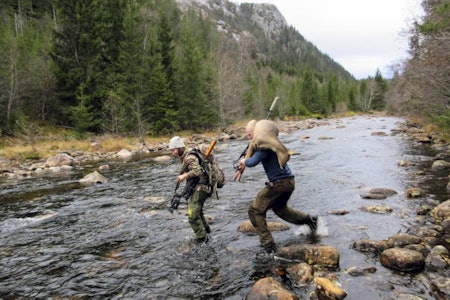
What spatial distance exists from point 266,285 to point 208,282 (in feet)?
4.19

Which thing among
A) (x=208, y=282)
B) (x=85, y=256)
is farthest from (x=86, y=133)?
(x=208, y=282)

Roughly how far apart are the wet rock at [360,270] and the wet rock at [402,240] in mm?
1124

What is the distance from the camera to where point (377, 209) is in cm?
942

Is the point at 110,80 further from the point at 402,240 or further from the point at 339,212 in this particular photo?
the point at 402,240

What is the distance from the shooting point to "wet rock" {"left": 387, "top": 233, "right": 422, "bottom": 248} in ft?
22.2

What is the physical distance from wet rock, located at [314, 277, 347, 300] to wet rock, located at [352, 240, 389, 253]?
6.61 ft

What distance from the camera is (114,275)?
6609mm

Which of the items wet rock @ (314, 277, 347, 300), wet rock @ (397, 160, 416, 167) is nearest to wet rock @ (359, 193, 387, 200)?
wet rock @ (397, 160, 416, 167)

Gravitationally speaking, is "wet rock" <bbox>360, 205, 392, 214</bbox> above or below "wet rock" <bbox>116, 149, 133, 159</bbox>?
above

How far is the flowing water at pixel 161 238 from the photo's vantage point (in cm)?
596

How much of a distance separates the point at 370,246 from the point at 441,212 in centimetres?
289

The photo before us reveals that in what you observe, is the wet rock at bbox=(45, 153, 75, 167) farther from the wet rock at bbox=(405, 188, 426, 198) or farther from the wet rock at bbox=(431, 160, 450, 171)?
the wet rock at bbox=(431, 160, 450, 171)

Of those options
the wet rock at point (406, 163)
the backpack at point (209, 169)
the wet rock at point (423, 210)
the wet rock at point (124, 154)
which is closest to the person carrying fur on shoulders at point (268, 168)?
the backpack at point (209, 169)

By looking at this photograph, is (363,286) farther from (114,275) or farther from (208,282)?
(114,275)
